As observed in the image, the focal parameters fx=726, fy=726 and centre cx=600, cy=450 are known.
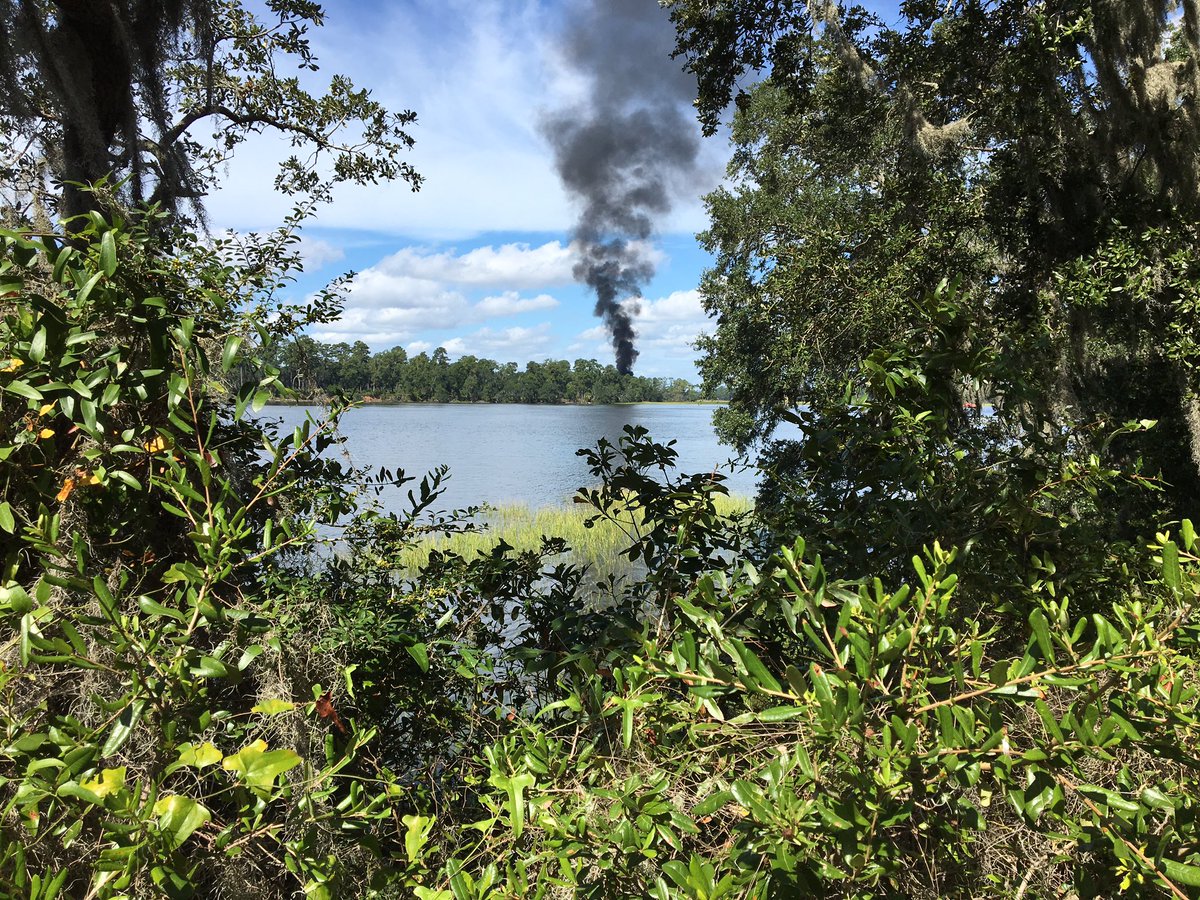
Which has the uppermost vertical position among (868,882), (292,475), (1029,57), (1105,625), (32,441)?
(1029,57)

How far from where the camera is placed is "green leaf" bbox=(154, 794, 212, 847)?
0.90m

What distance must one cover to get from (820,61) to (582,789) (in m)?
7.30

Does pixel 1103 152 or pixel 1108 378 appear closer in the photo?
pixel 1103 152

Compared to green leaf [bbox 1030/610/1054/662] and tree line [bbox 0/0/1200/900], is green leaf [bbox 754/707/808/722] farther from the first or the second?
green leaf [bbox 1030/610/1054/662]

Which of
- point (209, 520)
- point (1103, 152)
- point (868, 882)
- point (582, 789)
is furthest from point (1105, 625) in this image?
point (1103, 152)

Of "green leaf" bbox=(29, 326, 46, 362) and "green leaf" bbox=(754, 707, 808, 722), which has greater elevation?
"green leaf" bbox=(29, 326, 46, 362)

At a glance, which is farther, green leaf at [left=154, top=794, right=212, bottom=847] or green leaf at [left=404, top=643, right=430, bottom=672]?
green leaf at [left=404, top=643, right=430, bottom=672]

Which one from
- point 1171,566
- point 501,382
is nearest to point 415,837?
point 1171,566

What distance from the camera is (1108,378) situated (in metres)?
6.54

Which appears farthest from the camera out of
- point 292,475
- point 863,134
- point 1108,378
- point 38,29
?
point 863,134

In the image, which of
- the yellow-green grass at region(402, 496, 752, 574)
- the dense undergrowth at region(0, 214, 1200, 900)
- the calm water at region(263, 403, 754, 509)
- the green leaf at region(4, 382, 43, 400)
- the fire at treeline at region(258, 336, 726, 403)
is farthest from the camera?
the fire at treeline at region(258, 336, 726, 403)

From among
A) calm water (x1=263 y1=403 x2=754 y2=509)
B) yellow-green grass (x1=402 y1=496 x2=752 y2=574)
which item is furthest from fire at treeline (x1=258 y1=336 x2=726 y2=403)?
yellow-green grass (x1=402 y1=496 x2=752 y2=574)

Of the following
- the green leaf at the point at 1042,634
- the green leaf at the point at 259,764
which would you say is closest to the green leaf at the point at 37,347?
the green leaf at the point at 259,764

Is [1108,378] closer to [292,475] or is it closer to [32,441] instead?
[292,475]
